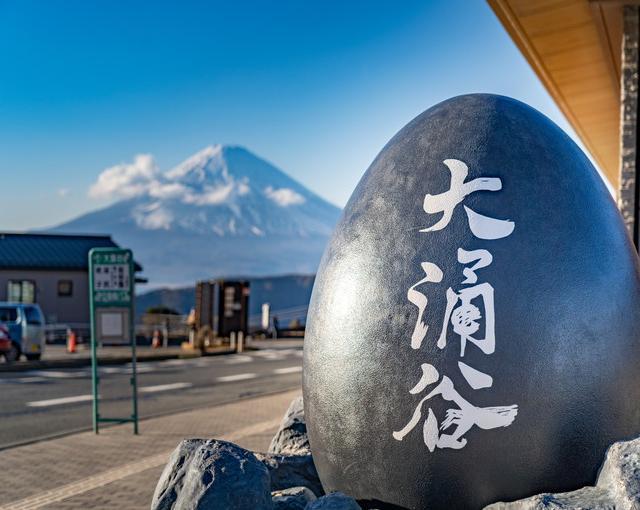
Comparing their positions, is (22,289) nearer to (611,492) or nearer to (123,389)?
(123,389)

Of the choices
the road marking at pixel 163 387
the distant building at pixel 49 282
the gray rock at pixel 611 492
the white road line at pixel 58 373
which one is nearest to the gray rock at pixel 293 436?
the gray rock at pixel 611 492

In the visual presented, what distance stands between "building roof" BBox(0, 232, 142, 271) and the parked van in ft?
49.5

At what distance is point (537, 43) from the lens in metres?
12.8

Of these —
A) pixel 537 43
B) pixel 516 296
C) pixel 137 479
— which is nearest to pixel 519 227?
pixel 516 296

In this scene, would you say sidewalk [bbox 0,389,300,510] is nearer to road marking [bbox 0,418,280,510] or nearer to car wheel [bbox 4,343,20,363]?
road marking [bbox 0,418,280,510]

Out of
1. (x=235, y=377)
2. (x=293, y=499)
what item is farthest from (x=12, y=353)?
(x=293, y=499)

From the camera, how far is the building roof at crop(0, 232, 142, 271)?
3950cm

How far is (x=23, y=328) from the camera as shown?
23.0 meters

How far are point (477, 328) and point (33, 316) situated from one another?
21026mm

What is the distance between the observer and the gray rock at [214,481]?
13.5ft

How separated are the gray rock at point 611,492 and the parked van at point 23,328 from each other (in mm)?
21171


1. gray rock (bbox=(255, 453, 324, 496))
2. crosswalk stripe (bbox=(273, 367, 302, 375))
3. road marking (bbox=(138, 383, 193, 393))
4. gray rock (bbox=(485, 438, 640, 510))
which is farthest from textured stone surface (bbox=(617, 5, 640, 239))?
crosswalk stripe (bbox=(273, 367, 302, 375))

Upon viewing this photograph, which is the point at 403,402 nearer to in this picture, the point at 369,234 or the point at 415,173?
the point at 369,234

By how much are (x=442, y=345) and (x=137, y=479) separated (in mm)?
4668
